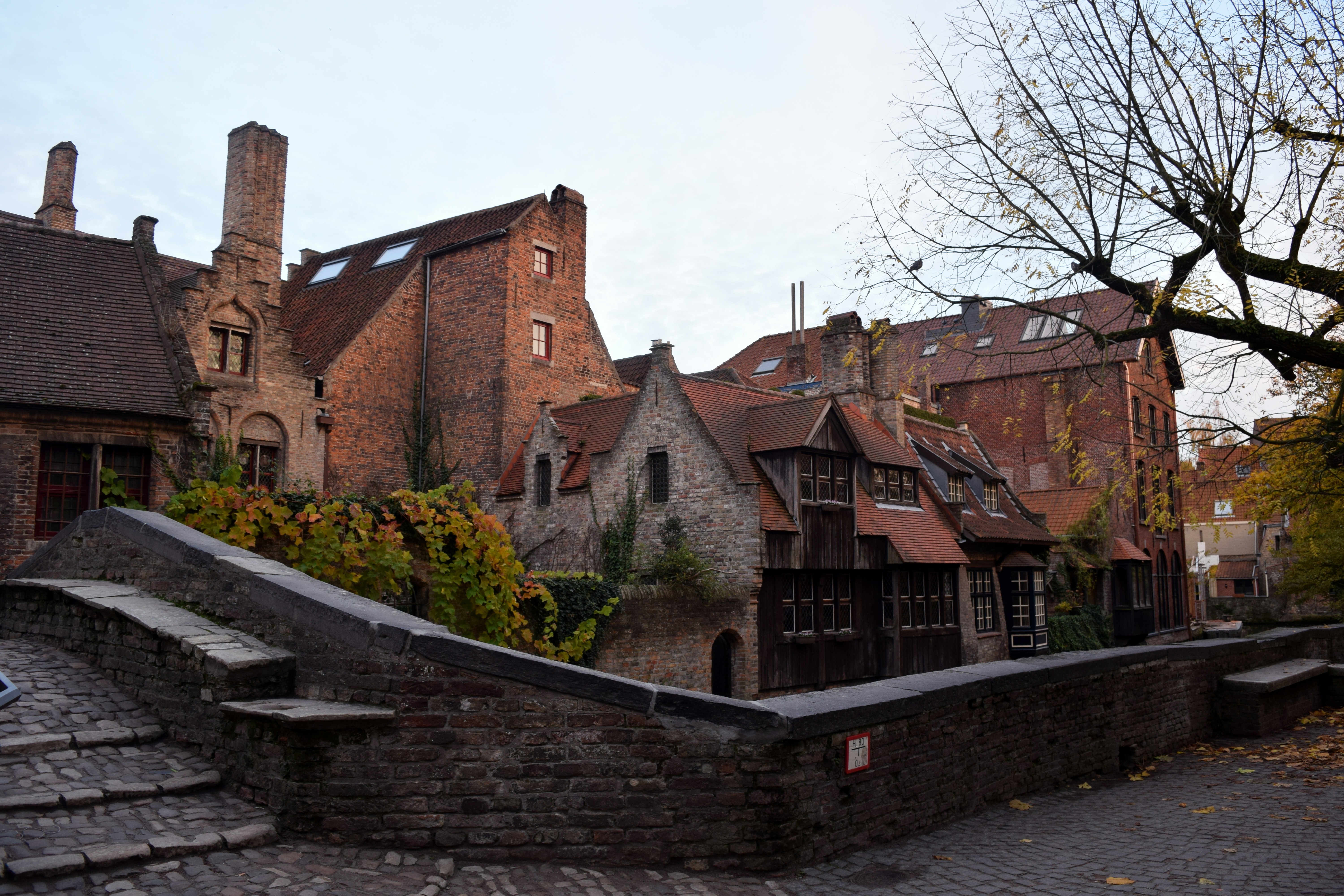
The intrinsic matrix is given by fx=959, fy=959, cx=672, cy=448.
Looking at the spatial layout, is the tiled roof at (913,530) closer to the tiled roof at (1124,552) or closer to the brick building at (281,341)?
the tiled roof at (1124,552)

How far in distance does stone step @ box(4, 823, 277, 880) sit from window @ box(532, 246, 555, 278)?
2512cm

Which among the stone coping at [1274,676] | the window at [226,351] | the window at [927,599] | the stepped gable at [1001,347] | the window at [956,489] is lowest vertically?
the stone coping at [1274,676]

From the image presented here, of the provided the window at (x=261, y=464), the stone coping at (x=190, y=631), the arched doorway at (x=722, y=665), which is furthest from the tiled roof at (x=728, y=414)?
the stone coping at (x=190, y=631)

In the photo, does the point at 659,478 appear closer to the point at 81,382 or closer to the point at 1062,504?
the point at 81,382

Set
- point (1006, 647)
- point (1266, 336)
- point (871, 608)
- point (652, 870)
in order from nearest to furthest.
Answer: point (652, 870), point (1266, 336), point (871, 608), point (1006, 647)

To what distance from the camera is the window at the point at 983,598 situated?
86.9 ft

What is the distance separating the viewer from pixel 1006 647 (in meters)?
28.0

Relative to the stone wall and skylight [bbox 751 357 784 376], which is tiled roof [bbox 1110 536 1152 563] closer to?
skylight [bbox 751 357 784 376]

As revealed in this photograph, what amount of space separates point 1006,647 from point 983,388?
14430mm

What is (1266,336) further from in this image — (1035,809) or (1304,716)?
(1304,716)

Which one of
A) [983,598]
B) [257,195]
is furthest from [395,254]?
[983,598]

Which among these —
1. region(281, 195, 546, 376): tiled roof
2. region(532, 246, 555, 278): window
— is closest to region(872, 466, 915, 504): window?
region(532, 246, 555, 278): window

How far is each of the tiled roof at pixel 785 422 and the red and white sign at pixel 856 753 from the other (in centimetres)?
1419

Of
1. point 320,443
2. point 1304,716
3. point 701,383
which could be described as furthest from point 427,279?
point 1304,716
